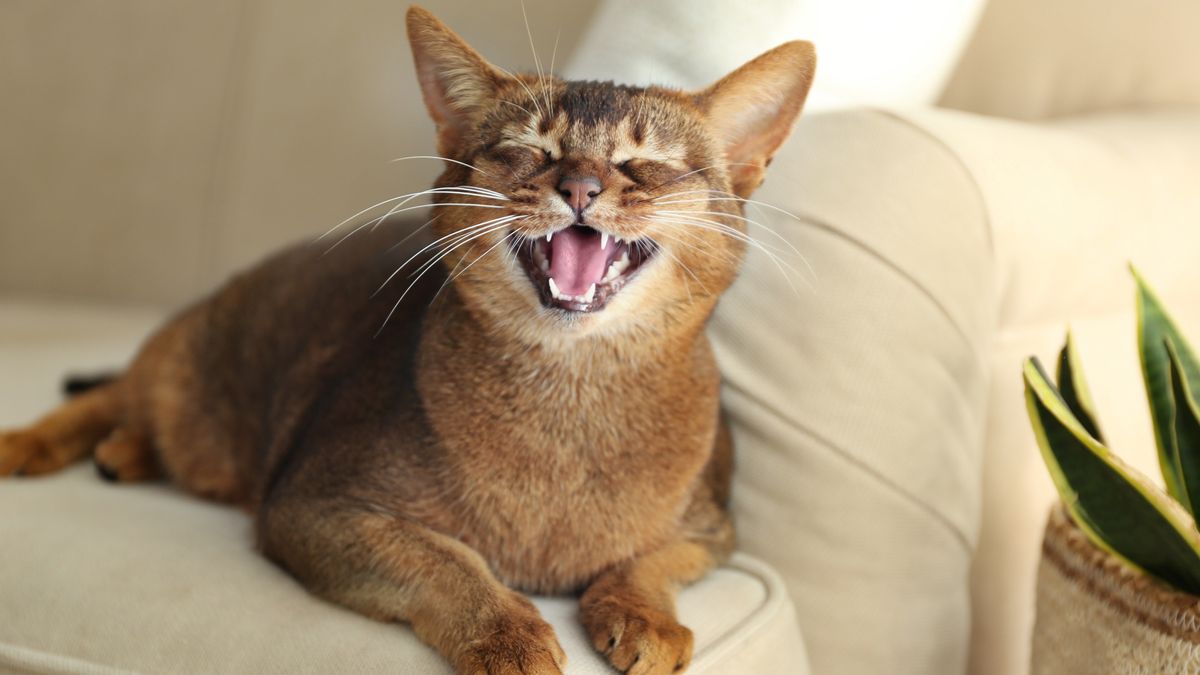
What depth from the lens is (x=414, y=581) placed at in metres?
1.00

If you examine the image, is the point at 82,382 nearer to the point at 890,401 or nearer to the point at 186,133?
the point at 186,133

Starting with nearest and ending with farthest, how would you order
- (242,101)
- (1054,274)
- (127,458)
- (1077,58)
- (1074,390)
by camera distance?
1. (1074,390)
2. (1054,274)
3. (127,458)
4. (1077,58)
5. (242,101)

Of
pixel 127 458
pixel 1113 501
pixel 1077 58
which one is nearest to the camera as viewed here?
pixel 1113 501

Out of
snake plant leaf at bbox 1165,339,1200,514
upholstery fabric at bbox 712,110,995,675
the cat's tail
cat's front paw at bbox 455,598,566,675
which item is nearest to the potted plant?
snake plant leaf at bbox 1165,339,1200,514

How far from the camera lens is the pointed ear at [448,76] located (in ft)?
3.59

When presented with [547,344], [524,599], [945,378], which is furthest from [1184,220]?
[524,599]

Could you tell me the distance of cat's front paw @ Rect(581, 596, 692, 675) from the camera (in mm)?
929

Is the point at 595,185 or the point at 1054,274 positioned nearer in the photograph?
the point at 595,185

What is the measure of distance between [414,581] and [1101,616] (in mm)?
669

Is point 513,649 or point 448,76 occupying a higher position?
point 448,76

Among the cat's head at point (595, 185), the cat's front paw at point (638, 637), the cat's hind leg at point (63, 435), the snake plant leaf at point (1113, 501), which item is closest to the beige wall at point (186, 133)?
the cat's hind leg at point (63, 435)

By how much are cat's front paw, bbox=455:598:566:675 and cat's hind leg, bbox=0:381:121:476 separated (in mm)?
815

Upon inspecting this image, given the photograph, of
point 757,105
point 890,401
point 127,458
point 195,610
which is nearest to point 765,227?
point 757,105

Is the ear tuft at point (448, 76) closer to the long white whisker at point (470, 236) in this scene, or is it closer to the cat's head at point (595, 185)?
the cat's head at point (595, 185)
